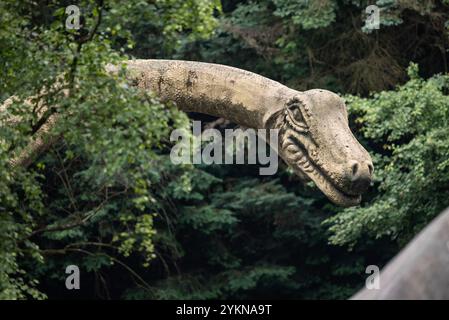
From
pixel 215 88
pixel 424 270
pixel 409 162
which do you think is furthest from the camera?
pixel 409 162

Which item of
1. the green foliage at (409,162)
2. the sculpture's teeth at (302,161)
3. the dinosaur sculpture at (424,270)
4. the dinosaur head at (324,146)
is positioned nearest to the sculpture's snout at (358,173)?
the dinosaur head at (324,146)

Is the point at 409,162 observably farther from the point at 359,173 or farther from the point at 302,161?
the point at 359,173

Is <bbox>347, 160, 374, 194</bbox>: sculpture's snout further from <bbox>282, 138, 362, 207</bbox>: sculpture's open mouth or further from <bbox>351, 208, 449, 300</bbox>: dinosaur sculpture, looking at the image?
<bbox>351, 208, 449, 300</bbox>: dinosaur sculpture

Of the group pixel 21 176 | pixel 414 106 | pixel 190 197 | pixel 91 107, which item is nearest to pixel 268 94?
pixel 91 107

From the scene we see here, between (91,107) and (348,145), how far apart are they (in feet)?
5.87

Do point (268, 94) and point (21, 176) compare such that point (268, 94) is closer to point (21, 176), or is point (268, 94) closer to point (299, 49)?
point (21, 176)

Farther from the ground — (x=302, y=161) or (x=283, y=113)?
(x=283, y=113)

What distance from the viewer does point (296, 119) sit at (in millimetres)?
8000

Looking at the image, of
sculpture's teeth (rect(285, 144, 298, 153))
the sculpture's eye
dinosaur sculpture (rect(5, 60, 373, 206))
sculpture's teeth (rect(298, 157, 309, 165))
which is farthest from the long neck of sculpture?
sculpture's teeth (rect(298, 157, 309, 165))

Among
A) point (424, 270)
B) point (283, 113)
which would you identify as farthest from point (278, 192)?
point (424, 270)

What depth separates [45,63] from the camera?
25.4 feet

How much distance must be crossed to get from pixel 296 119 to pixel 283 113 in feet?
0.47

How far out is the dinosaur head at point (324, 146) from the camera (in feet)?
24.9

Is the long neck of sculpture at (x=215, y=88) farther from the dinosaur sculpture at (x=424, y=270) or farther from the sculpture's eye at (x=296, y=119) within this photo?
the dinosaur sculpture at (x=424, y=270)
